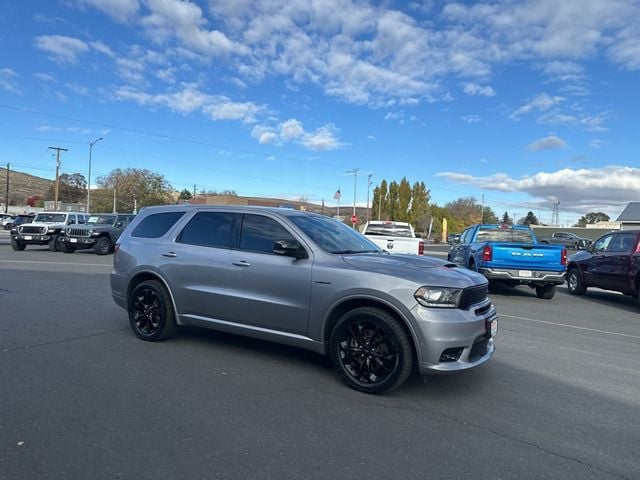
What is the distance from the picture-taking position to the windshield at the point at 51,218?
77.8 feet

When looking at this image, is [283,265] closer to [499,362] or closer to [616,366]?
[499,362]

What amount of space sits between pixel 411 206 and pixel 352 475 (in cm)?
7983

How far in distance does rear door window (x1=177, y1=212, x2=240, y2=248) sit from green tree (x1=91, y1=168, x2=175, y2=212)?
80.0m

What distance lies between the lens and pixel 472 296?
454 cm

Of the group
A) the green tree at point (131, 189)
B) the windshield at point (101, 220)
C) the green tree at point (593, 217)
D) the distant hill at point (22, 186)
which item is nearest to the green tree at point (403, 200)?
the green tree at point (131, 189)

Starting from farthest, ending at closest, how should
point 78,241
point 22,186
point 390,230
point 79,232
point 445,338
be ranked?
point 22,186
point 79,232
point 78,241
point 390,230
point 445,338

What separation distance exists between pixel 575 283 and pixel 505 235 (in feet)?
7.76

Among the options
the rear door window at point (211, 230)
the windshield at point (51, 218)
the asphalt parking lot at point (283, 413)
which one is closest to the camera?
the asphalt parking lot at point (283, 413)

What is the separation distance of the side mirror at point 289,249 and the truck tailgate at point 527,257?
7226 mm

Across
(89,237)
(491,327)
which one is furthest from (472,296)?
(89,237)

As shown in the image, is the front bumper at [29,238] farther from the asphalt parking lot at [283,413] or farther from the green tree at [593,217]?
the green tree at [593,217]

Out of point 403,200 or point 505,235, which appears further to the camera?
point 403,200

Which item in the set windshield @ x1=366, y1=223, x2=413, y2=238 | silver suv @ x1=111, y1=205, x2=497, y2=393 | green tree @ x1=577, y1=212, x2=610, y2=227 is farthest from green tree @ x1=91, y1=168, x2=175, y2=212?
green tree @ x1=577, y1=212, x2=610, y2=227

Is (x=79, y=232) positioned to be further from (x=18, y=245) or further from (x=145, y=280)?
(x=145, y=280)
